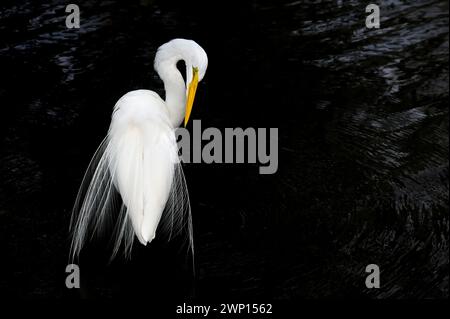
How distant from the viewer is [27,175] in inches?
134

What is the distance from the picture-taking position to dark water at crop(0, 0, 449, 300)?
9.52 feet

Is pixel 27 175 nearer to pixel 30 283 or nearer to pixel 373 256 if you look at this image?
pixel 30 283

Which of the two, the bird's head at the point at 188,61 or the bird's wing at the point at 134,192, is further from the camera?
the bird's head at the point at 188,61

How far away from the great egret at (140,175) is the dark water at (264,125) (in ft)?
0.34

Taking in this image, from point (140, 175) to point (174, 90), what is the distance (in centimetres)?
63

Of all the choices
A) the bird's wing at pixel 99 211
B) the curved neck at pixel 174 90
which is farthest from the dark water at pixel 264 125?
the curved neck at pixel 174 90

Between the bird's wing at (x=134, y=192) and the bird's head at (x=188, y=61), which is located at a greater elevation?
the bird's head at (x=188, y=61)

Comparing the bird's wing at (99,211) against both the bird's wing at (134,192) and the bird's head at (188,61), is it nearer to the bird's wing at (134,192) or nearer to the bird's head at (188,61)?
the bird's wing at (134,192)

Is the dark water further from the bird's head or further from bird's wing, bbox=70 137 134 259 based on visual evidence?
the bird's head

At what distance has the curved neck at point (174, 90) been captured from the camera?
335cm

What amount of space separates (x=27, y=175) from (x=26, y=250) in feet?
1.86

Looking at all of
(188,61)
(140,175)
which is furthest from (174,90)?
(140,175)

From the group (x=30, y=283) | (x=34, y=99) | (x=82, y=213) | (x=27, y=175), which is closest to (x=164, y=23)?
(x=34, y=99)

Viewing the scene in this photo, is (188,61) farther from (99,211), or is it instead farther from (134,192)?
(99,211)
